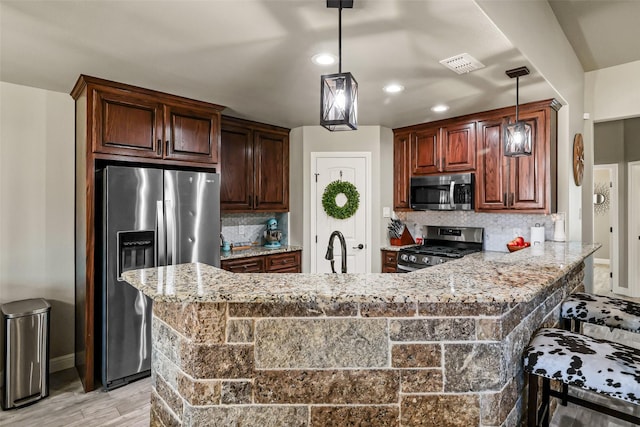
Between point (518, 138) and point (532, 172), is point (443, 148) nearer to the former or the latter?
point (532, 172)

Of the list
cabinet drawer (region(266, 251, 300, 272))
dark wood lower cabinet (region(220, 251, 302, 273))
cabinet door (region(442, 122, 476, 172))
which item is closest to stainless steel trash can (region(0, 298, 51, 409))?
dark wood lower cabinet (region(220, 251, 302, 273))

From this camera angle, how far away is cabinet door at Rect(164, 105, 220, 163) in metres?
3.20

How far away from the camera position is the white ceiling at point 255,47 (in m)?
1.83

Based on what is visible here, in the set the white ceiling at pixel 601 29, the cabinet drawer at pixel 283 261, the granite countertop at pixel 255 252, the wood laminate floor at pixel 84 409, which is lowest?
the wood laminate floor at pixel 84 409

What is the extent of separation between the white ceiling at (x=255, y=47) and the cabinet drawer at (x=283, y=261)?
1.76m

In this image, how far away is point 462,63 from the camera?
8.00 feet

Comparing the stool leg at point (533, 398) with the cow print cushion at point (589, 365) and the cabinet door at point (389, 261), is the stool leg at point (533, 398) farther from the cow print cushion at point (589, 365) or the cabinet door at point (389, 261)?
the cabinet door at point (389, 261)

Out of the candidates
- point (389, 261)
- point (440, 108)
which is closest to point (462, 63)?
point (440, 108)

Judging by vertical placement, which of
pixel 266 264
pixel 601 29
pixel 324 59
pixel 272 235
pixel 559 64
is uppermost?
pixel 601 29

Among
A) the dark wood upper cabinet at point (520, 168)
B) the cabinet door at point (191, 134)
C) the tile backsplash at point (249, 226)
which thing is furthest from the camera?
the tile backsplash at point (249, 226)

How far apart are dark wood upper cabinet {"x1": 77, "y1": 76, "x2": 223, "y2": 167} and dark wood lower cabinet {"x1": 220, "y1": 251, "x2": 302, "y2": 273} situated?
3.46ft

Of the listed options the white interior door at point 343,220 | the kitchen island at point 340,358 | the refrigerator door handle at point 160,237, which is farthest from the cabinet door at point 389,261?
the kitchen island at point 340,358

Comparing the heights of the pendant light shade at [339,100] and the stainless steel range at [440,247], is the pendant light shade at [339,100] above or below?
above

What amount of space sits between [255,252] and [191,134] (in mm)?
1416
